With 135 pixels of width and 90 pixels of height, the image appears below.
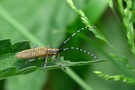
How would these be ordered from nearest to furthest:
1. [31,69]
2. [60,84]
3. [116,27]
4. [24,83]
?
[31,69]
[24,83]
[60,84]
[116,27]

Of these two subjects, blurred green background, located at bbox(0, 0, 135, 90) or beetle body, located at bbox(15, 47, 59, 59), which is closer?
beetle body, located at bbox(15, 47, 59, 59)

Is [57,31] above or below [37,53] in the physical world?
above

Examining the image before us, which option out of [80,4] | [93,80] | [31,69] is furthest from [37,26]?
[31,69]

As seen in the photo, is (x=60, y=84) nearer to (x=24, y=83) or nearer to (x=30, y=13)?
(x=24, y=83)

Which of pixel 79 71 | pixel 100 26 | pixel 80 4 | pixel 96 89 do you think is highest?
pixel 80 4

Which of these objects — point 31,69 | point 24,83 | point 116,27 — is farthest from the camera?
point 116,27

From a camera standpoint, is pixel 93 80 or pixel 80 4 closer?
pixel 80 4

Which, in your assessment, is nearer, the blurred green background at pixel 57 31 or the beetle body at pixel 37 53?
the beetle body at pixel 37 53

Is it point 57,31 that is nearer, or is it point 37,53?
point 37,53
